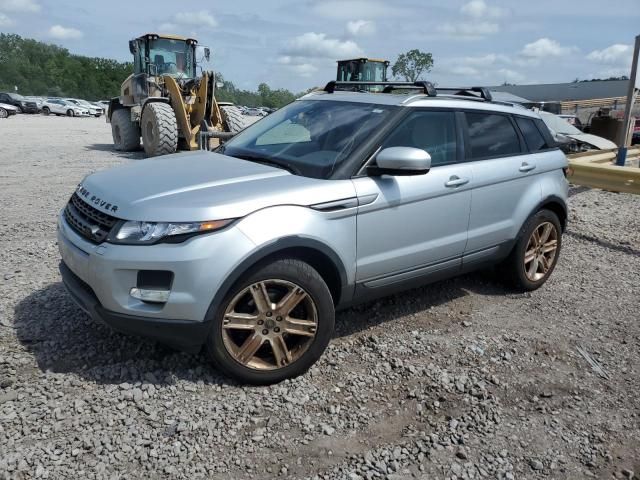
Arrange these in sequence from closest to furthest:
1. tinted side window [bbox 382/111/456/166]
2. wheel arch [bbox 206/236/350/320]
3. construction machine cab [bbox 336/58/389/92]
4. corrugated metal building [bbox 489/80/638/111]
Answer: wheel arch [bbox 206/236/350/320], tinted side window [bbox 382/111/456/166], construction machine cab [bbox 336/58/389/92], corrugated metal building [bbox 489/80/638/111]

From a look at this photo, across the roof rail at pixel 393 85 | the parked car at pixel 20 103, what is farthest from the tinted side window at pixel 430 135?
the parked car at pixel 20 103

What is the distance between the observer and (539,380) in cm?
367

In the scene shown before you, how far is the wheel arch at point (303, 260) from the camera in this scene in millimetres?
3070

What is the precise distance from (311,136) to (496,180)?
1554 millimetres

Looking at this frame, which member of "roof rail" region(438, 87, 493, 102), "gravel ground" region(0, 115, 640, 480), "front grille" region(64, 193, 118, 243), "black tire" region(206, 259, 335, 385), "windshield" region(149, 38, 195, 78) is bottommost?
"gravel ground" region(0, 115, 640, 480)

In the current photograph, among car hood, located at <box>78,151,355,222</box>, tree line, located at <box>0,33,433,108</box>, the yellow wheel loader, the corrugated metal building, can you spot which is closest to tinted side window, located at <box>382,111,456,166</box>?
car hood, located at <box>78,151,355,222</box>

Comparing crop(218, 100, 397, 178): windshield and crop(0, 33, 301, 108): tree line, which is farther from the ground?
crop(0, 33, 301, 108): tree line

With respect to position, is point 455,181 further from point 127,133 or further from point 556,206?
point 127,133

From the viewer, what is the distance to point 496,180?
4473 mm

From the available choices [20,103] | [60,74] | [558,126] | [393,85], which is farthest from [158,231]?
[60,74]

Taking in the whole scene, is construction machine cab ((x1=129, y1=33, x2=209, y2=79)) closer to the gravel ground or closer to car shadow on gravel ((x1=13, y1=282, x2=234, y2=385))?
the gravel ground

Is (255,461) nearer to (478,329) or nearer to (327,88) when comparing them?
(478,329)

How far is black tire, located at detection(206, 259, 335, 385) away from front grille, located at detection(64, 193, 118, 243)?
30.8 inches

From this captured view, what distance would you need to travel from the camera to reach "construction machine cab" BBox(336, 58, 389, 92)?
1942cm
